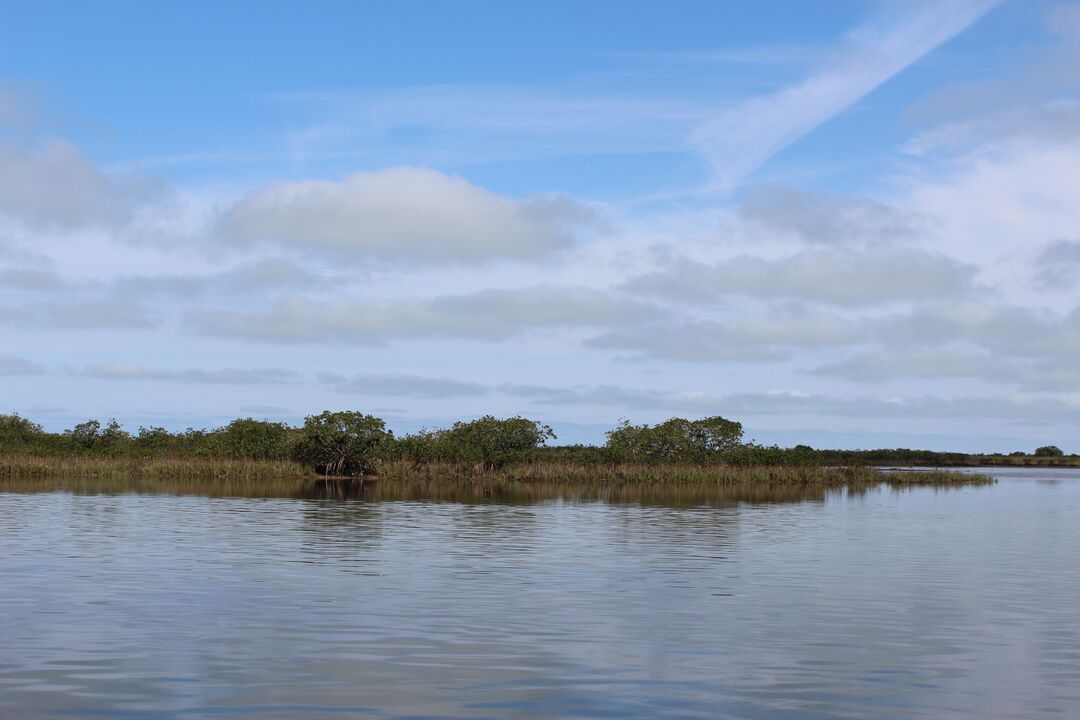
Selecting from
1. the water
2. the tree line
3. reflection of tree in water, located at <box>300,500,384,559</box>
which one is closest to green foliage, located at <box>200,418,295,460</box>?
the tree line

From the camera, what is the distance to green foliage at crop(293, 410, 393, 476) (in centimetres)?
8031

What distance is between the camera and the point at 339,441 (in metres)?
80.9

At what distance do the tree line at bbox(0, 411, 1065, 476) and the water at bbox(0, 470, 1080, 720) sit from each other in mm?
45006

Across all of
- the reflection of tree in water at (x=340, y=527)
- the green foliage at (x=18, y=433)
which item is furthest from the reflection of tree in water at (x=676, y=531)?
the green foliage at (x=18, y=433)

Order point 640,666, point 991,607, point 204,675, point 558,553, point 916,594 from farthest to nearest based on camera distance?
1. point 558,553
2. point 916,594
3. point 991,607
4. point 640,666
5. point 204,675

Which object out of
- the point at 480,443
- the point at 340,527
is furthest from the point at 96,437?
the point at 340,527

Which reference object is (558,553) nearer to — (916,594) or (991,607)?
(916,594)

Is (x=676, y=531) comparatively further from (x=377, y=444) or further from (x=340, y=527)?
(x=377, y=444)

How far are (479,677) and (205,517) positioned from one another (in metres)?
27.6

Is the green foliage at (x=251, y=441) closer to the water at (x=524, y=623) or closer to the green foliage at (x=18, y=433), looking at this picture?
the green foliage at (x=18, y=433)

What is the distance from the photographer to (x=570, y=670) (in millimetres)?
13758

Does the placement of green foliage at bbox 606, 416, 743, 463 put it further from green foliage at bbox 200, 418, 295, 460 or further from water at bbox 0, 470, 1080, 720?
water at bbox 0, 470, 1080, 720

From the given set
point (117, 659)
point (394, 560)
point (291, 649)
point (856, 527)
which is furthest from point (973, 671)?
point (856, 527)

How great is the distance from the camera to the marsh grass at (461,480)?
57.9 meters
